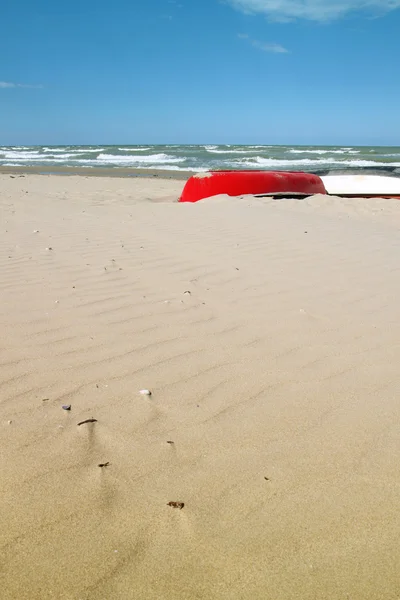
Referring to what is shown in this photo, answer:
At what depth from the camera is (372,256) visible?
13.9ft

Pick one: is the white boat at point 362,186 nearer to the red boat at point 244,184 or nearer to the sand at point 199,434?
the red boat at point 244,184

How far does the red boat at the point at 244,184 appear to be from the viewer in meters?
8.43

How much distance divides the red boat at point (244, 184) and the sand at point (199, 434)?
4986 mm

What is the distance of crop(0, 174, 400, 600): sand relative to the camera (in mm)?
1172

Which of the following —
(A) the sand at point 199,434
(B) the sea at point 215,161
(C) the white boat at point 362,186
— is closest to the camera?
(A) the sand at point 199,434

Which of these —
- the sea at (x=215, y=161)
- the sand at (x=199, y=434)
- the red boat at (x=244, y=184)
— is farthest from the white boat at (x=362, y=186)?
the sand at (x=199, y=434)

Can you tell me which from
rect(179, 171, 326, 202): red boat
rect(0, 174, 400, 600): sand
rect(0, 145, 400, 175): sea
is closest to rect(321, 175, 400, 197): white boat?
rect(179, 171, 326, 202): red boat

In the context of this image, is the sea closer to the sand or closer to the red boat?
the red boat

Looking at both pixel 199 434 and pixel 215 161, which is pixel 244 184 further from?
pixel 215 161

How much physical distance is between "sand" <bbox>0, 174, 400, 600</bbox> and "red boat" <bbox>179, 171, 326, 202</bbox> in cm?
499

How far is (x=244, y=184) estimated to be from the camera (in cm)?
856

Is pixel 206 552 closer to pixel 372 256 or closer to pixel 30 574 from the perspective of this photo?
pixel 30 574

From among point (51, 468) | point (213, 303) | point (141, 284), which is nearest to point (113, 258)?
point (141, 284)

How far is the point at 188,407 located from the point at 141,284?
1610 millimetres
